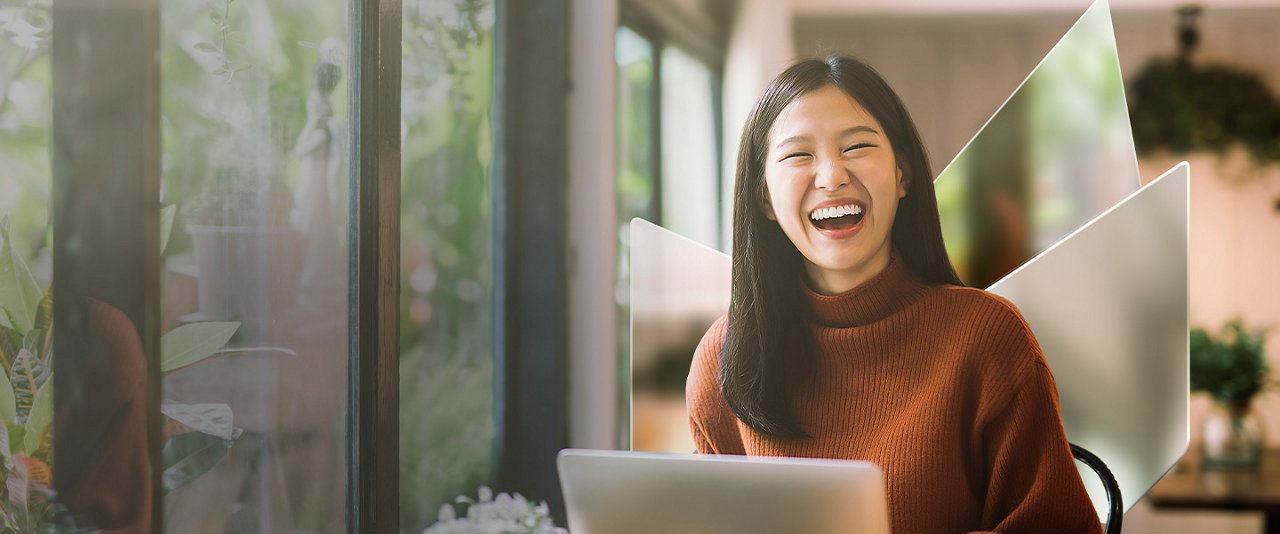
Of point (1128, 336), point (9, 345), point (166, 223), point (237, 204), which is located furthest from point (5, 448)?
point (1128, 336)

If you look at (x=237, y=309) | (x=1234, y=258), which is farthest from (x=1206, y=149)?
(x=237, y=309)

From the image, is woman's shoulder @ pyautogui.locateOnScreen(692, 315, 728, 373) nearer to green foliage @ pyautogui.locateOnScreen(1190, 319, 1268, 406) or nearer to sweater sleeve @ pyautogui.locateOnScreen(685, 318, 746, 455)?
sweater sleeve @ pyautogui.locateOnScreen(685, 318, 746, 455)

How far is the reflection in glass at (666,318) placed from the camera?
2049 mm

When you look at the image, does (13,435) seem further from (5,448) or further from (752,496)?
(752,496)

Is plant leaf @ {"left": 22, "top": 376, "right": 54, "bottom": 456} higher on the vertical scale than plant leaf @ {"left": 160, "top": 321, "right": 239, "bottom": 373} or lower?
lower

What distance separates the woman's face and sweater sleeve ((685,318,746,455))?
0.25 meters

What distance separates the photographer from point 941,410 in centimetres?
173

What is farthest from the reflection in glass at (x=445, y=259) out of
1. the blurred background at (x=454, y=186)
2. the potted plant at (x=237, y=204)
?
the potted plant at (x=237, y=204)

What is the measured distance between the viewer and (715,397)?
6.49 ft

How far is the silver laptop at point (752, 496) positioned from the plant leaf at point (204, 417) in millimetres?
737

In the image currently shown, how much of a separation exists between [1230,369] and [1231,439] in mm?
218

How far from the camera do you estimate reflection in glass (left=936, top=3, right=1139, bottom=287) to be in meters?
1.91

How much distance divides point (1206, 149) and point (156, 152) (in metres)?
3.02

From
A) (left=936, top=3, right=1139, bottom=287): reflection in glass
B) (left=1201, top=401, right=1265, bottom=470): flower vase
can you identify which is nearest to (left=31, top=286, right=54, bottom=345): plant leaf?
(left=936, top=3, right=1139, bottom=287): reflection in glass
